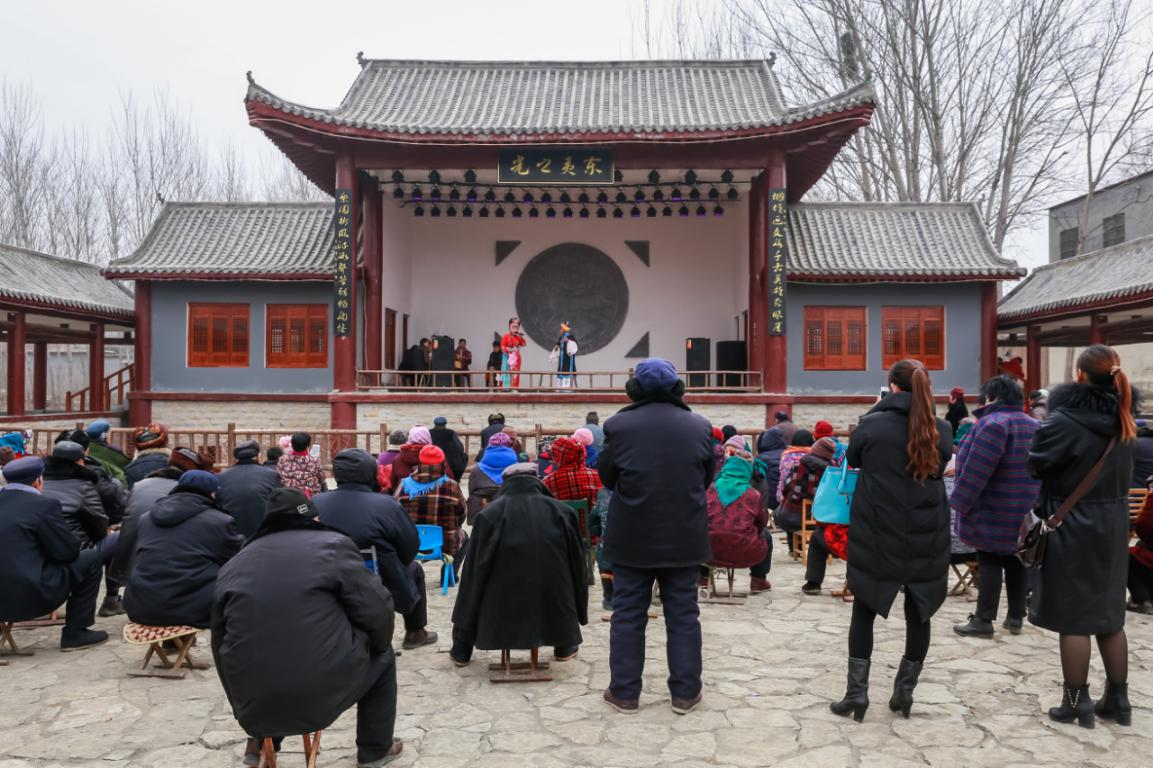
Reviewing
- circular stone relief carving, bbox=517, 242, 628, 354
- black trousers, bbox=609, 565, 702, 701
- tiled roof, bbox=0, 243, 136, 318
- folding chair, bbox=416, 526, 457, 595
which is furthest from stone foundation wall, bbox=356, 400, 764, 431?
black trousers, bbox=609, 565, 702, 701

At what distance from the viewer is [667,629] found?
13.7 feet

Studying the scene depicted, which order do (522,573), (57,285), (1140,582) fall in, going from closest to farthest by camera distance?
1. (522,573)
2. (1140,582)
3. (57,285)

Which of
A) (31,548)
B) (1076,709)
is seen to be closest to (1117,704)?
(1076,709)

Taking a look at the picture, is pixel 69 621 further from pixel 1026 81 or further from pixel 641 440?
pixel 1026 81

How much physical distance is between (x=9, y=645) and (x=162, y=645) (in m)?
1.08

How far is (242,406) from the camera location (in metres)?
16.7

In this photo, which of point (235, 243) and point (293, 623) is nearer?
point (293, 623)

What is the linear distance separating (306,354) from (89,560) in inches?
465

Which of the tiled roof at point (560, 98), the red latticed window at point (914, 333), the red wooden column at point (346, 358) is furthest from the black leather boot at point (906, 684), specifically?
the red latticed window at point (914, 333)

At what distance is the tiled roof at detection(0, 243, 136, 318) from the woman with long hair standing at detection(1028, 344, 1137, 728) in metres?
15.5

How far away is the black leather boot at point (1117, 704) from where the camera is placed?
3967 millimetres

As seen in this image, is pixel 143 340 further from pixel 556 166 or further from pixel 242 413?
pixel 556 166

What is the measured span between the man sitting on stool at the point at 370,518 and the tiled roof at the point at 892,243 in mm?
12882

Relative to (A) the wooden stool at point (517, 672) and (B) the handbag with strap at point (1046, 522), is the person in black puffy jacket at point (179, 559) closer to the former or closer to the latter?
(A) the wooden stool at point (517, 672)
